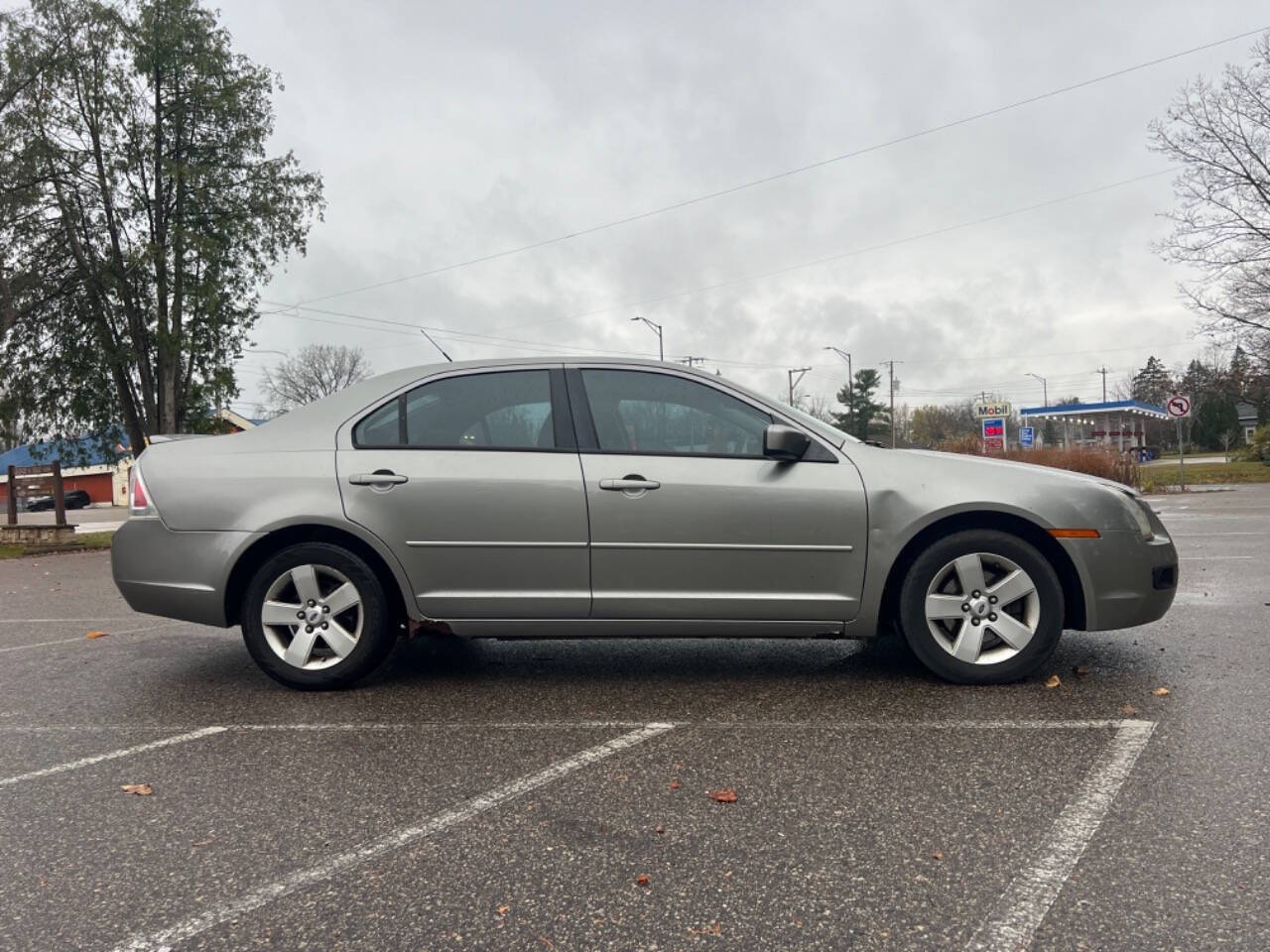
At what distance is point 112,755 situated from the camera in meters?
3.69

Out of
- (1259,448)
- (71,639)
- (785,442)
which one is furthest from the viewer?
(1259,448)

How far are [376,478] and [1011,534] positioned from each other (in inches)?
120

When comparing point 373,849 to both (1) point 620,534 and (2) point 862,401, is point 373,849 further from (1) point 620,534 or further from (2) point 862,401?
(2) point 862,401

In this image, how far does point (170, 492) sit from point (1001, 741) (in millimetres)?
3978

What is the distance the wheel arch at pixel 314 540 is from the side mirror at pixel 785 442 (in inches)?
73.6

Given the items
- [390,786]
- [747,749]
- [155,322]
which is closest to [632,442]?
[747,749]

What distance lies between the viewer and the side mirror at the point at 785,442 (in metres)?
4.30

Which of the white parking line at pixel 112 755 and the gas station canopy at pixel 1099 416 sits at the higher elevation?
the gas station canopy at pixel 1099 416

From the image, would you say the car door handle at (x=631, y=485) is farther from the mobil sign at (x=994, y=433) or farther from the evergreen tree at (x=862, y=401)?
the evergreen tree at (x=862, y=401)

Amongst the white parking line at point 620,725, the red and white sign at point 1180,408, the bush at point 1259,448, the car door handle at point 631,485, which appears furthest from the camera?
the bush at point 1259,448

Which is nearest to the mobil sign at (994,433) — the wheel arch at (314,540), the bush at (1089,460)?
the bush at (1089,460)

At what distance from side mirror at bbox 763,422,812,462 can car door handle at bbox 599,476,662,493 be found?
1.80 feet

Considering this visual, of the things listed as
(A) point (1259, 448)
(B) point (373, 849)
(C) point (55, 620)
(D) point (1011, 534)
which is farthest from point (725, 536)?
(A) point (1259, 448)

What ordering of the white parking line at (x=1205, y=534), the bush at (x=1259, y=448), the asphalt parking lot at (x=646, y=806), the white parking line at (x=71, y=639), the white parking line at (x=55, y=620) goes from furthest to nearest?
the bush at (x=1259, y=448)
the white parking line at (x=1205, y=534)
the white parking line at (x=55, y=620)
the white parking line at (x=71, y=639)
the asphalt parking lot at (x=646, y=806)
